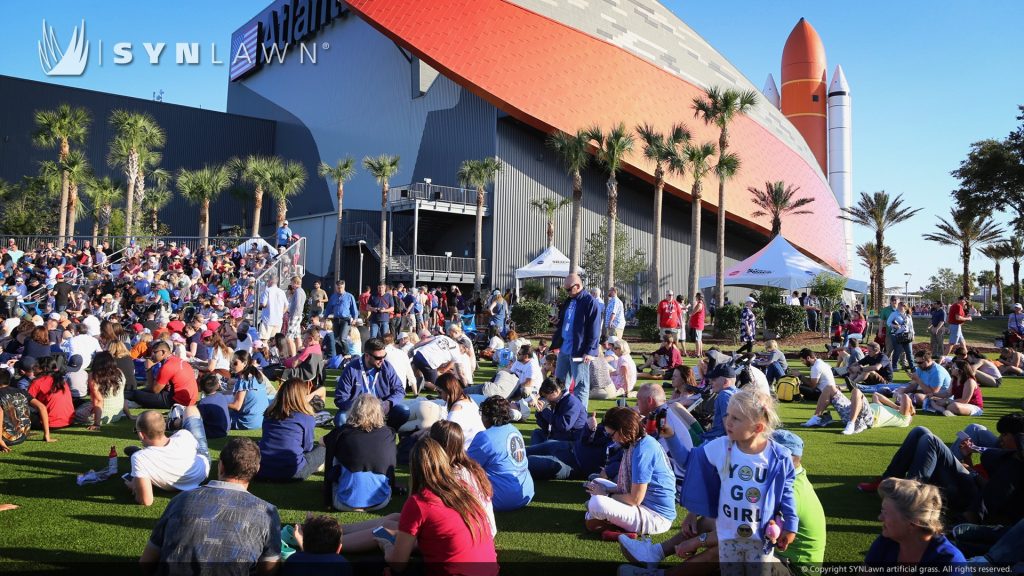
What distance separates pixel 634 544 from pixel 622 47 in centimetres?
3609

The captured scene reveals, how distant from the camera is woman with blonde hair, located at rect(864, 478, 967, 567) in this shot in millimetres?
2822

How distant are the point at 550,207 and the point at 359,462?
29729 millimetres

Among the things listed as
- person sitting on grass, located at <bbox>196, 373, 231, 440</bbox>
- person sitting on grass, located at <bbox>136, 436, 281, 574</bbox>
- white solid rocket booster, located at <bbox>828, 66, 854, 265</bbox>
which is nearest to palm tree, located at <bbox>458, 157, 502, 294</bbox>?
person sitting on grass, located at <bbox>196, 373, 231, 440</bbox>

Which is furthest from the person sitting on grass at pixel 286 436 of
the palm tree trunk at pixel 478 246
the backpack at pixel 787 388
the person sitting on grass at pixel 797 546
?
the palm tree trunk at pixel 478 246

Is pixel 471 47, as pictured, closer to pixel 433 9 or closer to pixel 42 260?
pixel 433 9

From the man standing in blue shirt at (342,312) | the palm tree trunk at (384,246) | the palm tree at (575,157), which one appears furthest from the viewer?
the palm tree trunk at (384,246)

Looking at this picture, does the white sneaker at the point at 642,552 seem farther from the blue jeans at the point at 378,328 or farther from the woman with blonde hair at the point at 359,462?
the blue jeans at the point at 378,328

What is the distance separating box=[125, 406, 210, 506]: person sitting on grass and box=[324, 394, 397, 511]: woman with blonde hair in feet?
3.32

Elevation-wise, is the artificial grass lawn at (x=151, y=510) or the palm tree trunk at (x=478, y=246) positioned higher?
the palm tree trunk at (x=478, y=246)

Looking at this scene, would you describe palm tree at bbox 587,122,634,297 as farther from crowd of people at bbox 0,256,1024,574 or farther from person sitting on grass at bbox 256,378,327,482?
person sitting on grass at bbox 256,378,327,482

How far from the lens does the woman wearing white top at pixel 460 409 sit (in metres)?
5.47

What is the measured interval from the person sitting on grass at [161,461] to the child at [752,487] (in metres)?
3.58

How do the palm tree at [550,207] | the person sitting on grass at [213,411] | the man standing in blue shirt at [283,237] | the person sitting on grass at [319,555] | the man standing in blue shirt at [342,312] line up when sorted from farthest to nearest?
1. the palm tree at [550,207]
2. the man standing in blue shirt at [283,237]
3. the man standing in blue shirt at [342,312]
4. the person sitting on grass at [213,411]
5. the person sitting on grass at [319,555]

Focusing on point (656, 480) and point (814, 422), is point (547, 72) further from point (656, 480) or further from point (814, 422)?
point (656, 480)
